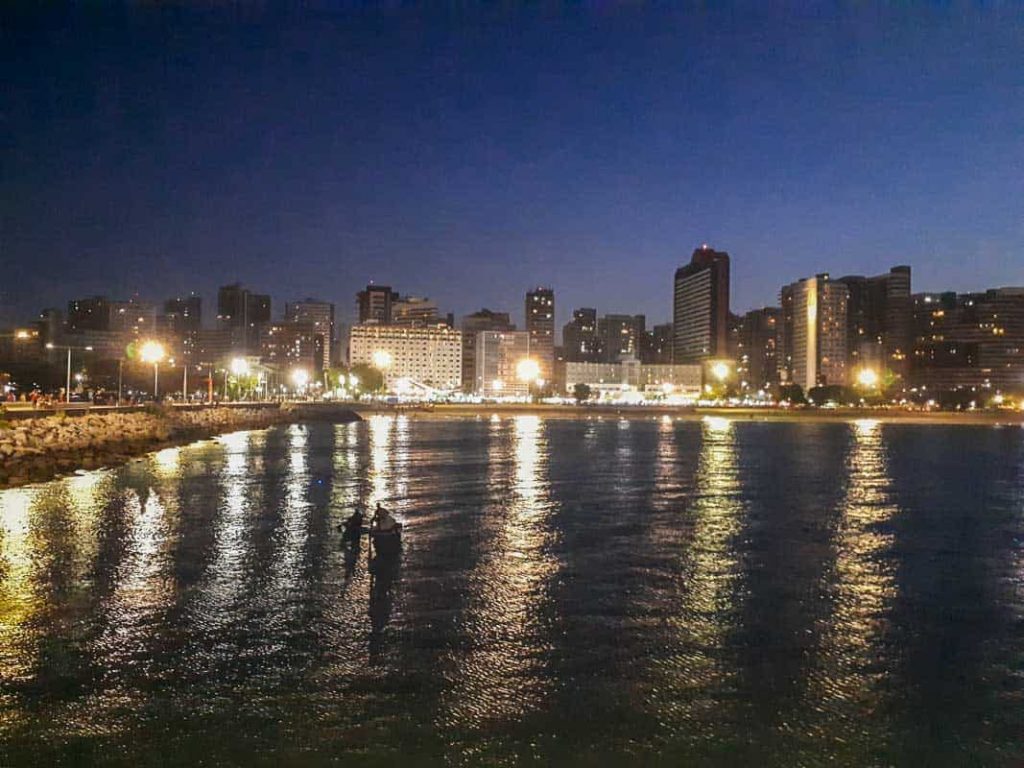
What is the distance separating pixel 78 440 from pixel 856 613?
34426 millimetres

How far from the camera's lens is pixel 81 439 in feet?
120

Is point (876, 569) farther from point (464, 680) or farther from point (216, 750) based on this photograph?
point (216, 750)

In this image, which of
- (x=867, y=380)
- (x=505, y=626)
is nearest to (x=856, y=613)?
(x=505, y=626)

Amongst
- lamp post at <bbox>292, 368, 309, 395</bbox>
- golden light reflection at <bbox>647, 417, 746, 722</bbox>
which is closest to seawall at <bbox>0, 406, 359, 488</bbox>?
golden light reflection at <bbox>647, 417, 746, 722</bbox>

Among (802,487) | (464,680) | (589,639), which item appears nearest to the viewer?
(464,680)

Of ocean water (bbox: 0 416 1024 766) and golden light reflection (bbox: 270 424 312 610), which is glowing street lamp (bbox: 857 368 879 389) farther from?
golden light reflection (bbox: 270 424 312 610)

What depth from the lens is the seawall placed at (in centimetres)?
2912

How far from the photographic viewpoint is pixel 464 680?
857cm

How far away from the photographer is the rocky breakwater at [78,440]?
29.1 m

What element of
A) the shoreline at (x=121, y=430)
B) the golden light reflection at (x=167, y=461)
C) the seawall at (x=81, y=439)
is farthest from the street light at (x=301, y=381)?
the golden light reflection at (x=167, y=461)

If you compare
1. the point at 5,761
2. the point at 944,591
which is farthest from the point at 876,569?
the point at 5,761

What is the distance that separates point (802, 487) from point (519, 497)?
429 inches

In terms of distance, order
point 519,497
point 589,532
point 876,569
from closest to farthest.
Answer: point 876,569, point 589,532, point 519,497

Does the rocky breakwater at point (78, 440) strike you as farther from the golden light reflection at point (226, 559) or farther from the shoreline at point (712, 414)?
the shoreline at point (712, 414)
